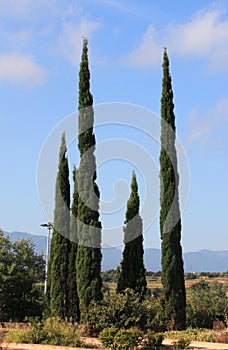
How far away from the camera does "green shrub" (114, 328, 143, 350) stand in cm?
1260

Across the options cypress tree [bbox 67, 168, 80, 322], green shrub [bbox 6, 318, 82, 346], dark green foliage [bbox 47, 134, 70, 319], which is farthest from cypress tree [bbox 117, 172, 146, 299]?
green shrub [bbox 6, 318, 82, 346]

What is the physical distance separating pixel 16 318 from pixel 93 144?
7.58m

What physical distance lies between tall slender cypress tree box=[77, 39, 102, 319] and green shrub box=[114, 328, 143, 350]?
5.08 metres

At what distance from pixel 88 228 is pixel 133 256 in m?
2.63

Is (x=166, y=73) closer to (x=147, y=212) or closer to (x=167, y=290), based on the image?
(x=147, y=212)

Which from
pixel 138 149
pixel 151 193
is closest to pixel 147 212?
pixel 151 193

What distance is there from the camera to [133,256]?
20328mm

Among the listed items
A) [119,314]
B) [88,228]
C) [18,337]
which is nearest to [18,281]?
[88,228]

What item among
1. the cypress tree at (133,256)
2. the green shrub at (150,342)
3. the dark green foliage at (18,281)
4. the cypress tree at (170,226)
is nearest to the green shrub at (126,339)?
the green shrub at (150,342)

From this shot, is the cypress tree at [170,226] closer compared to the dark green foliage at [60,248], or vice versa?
the cypress tree at [170,226]

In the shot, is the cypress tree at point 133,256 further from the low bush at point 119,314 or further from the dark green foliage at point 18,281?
the dark green foliage at point 18,281

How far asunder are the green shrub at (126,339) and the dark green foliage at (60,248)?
860 cm

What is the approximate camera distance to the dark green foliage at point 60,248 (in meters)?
21.3

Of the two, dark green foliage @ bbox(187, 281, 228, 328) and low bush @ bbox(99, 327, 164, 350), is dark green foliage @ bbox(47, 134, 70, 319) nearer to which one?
dark green foliage @ bbox(187, 281, 228, 328)
